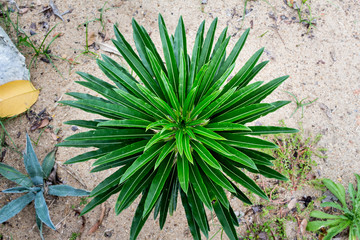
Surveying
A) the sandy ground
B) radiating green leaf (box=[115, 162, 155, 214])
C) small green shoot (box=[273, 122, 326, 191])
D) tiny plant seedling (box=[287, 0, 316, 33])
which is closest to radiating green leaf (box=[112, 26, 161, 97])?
radiating green leaf (box=[115, 162, 155, 214])

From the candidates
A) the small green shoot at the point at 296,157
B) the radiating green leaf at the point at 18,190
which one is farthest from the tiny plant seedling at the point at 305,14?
the radiating green leaf at the point at 18,190

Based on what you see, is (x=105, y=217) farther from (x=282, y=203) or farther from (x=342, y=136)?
(x=342, y=136)

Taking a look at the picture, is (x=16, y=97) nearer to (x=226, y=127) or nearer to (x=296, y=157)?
(x=226, y=127)

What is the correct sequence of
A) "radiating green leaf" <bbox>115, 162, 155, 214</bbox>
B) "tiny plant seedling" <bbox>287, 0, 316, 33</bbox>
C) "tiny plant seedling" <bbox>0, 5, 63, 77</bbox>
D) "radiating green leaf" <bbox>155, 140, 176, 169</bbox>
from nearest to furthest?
"radiating green leaf" <bbox>155, 140, 176, 169</bbox>
"radiating green leaf" <bbox>115, 162, 155, 214</bbox>
"tiny plant seedling" <bbox>0, 5, 63, 77</bbox>
"tiny plant seedling" <bbox>287, 0, 316, 33</bbox>

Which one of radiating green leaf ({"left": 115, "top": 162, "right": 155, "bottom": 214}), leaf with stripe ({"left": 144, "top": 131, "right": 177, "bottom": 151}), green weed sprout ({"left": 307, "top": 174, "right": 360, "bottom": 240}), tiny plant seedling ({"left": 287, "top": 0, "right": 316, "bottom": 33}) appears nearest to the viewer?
leaf with stripe ({"left": 144, "top": 131, "right": 177, "bottom": 151})

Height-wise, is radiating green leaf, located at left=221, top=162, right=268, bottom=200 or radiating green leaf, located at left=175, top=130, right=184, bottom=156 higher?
radiating green leaf, located at left=175, top=130, right=184, bottom=156

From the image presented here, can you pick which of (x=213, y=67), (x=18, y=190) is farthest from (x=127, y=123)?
(x=18, y=190)

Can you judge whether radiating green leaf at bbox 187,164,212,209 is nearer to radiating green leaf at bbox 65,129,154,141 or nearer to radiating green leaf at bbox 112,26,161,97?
radiating green leaf at bbox 65,129,154,141
